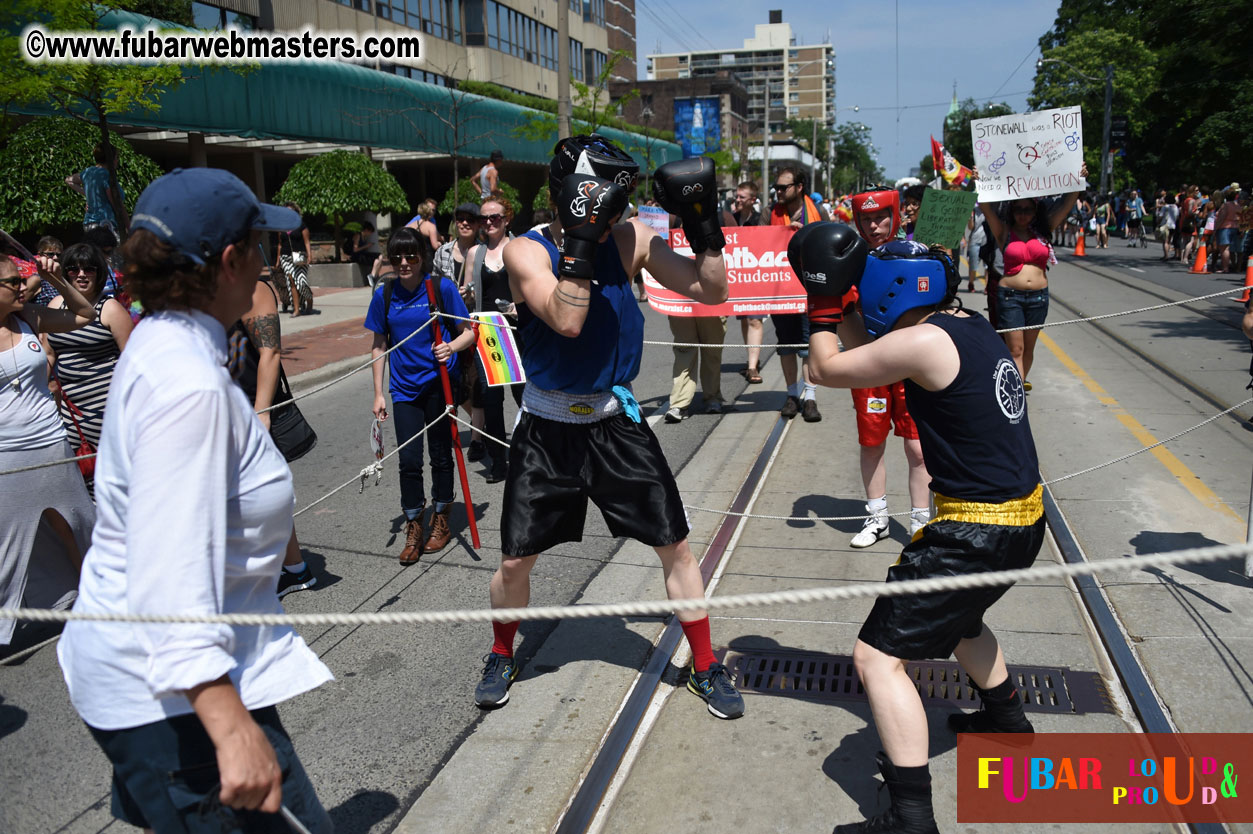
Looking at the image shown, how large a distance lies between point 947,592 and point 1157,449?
510cm

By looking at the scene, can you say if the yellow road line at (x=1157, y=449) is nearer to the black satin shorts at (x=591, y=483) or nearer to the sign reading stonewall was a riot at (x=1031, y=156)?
the sign reading stonewall was a riot at (x=1031, y=156)

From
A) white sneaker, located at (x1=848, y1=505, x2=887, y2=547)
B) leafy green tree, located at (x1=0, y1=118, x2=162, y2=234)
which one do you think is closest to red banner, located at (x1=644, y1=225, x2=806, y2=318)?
white sneaker, located at (x1=848, y1=505, x2=887, y2=547)

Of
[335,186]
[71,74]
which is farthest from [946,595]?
A: [335,186]

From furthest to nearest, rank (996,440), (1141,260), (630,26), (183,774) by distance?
(630,26) → (1141,260) → (996,440) → (183,774)

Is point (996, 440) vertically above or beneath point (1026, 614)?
above

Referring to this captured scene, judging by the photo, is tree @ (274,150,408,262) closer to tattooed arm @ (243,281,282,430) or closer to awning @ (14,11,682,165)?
awning @ (14,11,682,165)

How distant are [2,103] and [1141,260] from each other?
27.2m

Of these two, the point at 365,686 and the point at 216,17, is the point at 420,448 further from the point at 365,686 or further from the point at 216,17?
the point at 216,17

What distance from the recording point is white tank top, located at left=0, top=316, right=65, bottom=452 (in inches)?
165

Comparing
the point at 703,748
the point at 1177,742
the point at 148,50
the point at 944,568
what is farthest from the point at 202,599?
the point at 148,50

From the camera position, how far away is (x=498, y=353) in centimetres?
579

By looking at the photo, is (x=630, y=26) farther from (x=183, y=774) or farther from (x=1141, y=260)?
(x=183, y=774)

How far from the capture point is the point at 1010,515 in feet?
8.83

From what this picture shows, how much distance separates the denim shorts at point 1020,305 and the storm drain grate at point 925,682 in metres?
4.63
